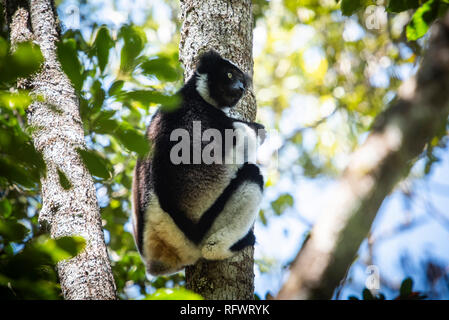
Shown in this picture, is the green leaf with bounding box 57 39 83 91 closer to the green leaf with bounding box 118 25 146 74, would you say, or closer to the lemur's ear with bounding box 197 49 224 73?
the green leaf with bounding box 118 25 146 74

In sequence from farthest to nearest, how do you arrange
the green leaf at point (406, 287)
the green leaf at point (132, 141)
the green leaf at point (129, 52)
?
the green leaf at point (406, 287)
the green leaf at point (129, 52)
the green leaf at point (132, 141)

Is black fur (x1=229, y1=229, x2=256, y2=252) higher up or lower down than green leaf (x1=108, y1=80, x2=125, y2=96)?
lower down

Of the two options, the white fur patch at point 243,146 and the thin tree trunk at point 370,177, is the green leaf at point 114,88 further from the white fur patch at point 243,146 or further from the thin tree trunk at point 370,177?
the white fur patch at point 243,146

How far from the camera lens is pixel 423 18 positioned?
218cm

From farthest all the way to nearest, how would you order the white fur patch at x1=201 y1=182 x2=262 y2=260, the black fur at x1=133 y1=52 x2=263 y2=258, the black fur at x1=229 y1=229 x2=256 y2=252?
the black fur at x1=133 y1=52 x2=263 y2=258 → the white fur patch at x1=201 y1=182 x2=262 y2=260 → the black fur at x1=229 y1=229 x2=256 y2=252

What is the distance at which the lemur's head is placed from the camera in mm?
3705

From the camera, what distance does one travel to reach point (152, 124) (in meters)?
3.80

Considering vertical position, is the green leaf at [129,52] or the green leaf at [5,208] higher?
the green leaf at [129,52]

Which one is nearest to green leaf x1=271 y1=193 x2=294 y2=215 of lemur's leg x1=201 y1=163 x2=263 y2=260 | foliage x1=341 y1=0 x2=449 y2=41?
lemur's leg x1=201 y1=163 x2=263 y2=260

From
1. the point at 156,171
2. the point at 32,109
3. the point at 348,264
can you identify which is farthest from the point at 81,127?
the point at 348,264

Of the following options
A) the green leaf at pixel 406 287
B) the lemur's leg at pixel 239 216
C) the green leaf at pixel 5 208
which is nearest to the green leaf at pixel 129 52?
the lemur's leg at pixel 239 216

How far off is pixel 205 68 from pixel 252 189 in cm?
122

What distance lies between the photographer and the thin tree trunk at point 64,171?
2.35 meters

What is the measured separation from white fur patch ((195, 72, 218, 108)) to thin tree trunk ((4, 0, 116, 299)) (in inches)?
47.0
